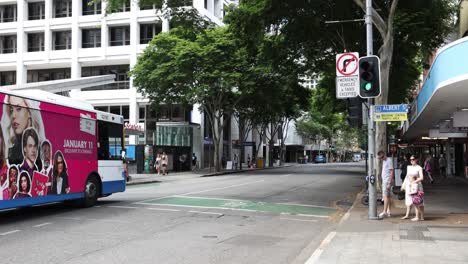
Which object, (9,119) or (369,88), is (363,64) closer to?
(369,88)

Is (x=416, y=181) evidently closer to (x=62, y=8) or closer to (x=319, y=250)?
(x=319, y=250)

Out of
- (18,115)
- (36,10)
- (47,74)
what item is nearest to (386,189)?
(18,115)

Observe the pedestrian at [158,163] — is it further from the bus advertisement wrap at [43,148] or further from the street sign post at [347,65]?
the street sign post at [347,65]

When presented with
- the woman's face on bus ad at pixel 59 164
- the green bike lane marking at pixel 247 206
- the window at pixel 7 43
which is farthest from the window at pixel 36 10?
the woman's face on bus ad at pixel 59 164

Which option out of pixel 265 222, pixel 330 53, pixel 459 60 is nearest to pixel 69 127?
pixel 265 222

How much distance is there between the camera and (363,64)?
12.7m

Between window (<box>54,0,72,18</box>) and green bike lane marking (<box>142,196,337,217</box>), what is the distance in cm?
4151

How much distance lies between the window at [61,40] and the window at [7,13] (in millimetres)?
5426

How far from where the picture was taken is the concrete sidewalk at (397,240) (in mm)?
8195

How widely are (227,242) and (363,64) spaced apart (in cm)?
570

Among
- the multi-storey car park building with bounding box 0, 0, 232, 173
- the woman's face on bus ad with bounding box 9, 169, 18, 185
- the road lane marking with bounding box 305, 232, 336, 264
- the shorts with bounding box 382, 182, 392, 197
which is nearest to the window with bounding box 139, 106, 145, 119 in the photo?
the multi-storey car park building with bounding box 0, 0, 232, 173

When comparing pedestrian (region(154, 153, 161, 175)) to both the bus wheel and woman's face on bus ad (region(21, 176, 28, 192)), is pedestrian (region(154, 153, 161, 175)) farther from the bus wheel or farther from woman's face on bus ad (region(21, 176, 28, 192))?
woman's face on bus ad (region(21, 176, 28, 192))

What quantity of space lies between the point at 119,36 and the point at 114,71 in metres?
3.86

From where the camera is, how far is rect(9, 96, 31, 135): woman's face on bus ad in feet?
39.4
